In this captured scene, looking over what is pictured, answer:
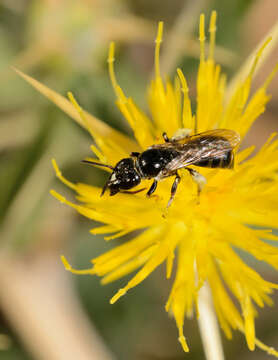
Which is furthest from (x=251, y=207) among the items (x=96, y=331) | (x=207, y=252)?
(x=96, y=331)

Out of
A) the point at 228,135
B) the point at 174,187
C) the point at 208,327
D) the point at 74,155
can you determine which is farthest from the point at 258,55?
the point at 74,155

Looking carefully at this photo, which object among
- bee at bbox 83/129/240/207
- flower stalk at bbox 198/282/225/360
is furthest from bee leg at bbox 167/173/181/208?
flower stalk at bbox 198/282/225/360

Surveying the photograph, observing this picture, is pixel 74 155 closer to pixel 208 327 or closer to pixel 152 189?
pixel 152 189

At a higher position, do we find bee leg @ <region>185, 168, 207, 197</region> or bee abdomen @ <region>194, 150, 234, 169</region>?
bee abdomen @ <region>194, 150, 234, 169</region>

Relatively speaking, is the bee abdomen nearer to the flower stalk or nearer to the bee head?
the bee head

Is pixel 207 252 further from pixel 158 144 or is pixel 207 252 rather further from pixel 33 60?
pixel 33 60

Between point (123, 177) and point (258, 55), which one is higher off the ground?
point (258, 55)
